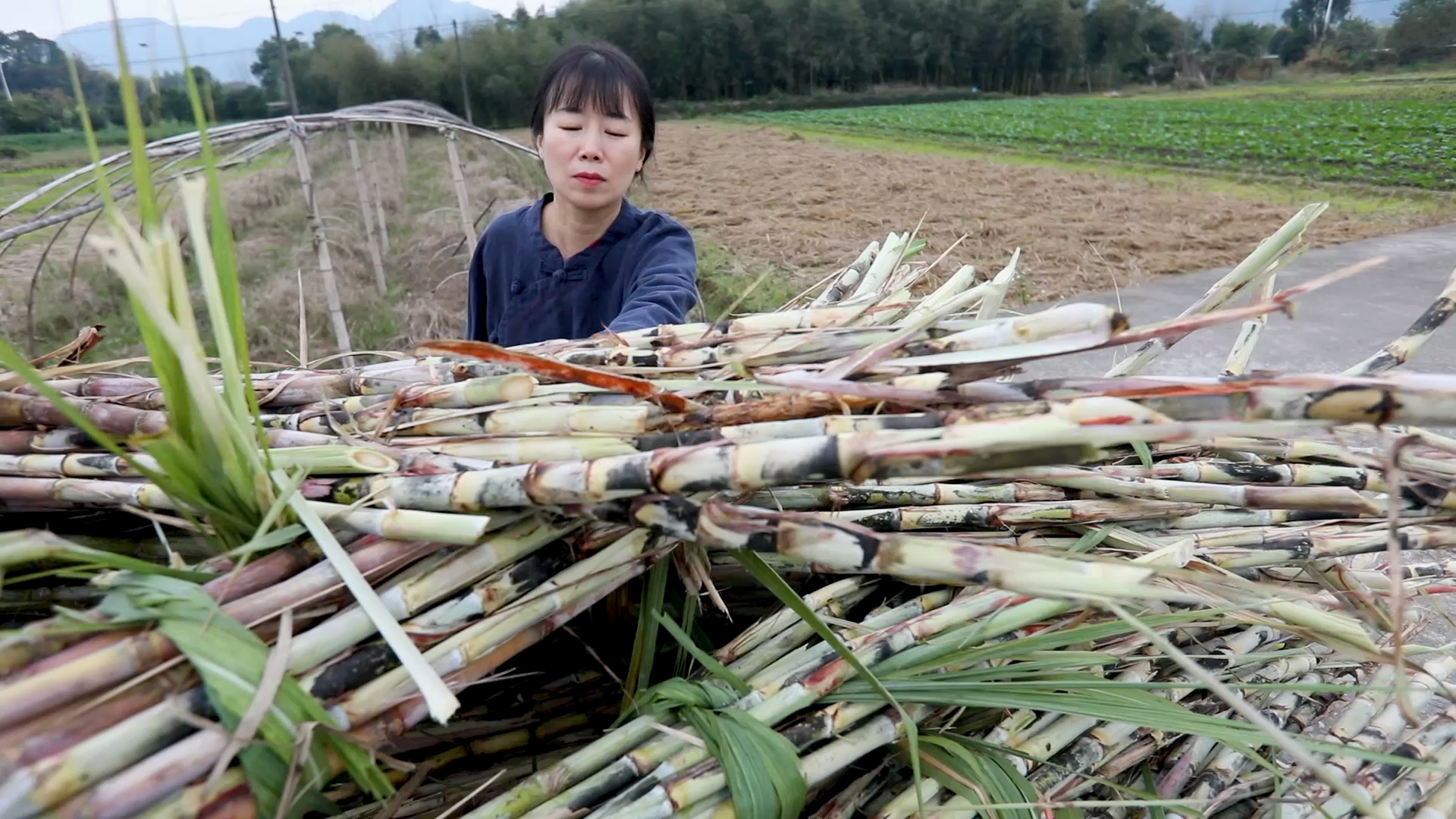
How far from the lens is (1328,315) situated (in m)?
5.21

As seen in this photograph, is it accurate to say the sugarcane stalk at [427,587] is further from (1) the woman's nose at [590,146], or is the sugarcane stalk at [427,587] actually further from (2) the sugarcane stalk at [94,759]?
(1) the woman's nose at [590,146]

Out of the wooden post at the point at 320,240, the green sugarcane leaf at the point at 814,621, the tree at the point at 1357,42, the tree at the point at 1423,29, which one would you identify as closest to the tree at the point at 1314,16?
the tree at the point at 1357,42

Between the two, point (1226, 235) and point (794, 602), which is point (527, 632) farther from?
point (1226, 235)

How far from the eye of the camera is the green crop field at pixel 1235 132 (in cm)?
1206

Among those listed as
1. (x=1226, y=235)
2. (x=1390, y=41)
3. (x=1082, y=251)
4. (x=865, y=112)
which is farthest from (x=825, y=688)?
(x=1390, y=41)

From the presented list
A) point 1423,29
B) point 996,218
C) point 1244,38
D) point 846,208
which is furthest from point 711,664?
point 1244,38

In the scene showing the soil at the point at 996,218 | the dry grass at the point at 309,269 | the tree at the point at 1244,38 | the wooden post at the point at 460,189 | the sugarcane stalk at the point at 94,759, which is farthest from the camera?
the tree at the point at 1244,38

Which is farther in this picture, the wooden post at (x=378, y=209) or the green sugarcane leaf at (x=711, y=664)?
the wooden post at (x=378, y=209)

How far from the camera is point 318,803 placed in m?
0.62

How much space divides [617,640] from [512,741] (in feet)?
0.53

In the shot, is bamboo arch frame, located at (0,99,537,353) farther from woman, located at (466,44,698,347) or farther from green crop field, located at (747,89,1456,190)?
green crop field, located at (747,89,1456,190)

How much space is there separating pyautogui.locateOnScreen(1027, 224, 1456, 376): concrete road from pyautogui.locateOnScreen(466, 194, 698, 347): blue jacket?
221 cm

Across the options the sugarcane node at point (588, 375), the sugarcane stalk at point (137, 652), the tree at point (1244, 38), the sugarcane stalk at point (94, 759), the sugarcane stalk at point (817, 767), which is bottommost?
the sugarcane stalk at point (817, 767)

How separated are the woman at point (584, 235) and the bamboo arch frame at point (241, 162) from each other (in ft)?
2.40
